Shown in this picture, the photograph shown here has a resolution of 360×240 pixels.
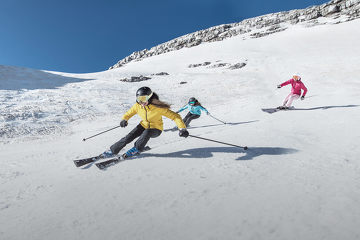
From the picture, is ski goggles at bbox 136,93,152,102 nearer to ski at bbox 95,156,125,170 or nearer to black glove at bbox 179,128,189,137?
black glove at bbox 179,128,189,137

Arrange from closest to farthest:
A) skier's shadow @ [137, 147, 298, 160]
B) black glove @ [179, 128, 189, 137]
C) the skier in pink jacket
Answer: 1. skier's shadow @ [137, 147, 298, 160]
2. black glove @ [179, 128, 189, 137]
3. the skier in pink jacket

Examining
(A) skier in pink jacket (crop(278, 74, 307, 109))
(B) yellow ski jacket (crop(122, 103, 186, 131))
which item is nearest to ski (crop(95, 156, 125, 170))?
(B) yellow ski jacket (crop(122, 103, 186, 131))

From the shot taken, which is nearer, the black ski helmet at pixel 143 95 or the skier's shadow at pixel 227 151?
the skier's shadow at pixel 227 151

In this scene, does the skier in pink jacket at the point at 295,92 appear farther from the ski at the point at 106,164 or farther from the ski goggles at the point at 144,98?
the ski at the point at 106,164

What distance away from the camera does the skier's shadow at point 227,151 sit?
3.86m

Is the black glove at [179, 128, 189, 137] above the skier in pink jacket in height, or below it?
below

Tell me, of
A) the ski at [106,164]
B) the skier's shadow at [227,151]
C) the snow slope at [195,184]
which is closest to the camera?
the snow slope at [195,184]

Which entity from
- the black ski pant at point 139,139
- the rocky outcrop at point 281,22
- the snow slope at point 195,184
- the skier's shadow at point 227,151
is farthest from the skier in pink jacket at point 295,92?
A: the rocky outcrop at point 281,22

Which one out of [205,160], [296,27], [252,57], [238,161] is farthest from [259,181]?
[296,27]

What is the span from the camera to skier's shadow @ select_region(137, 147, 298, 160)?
3863mm

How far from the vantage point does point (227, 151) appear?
4.23 meters

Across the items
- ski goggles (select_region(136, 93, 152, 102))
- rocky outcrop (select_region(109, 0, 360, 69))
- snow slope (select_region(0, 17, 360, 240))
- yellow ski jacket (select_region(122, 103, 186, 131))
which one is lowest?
snow slope (select_region(0, 17, 360, 240))

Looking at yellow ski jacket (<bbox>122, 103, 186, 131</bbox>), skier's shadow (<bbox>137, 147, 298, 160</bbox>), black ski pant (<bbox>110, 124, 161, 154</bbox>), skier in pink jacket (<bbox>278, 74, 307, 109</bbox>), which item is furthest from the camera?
skier in pink jacket (<bbox>278, 74, 307, 109</bbox>)

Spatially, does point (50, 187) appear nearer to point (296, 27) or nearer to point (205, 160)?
point (205, 160)
